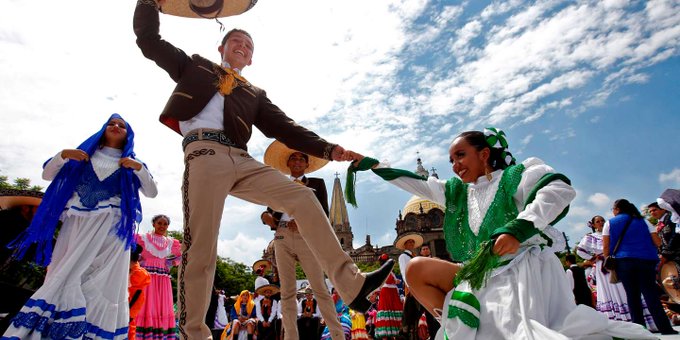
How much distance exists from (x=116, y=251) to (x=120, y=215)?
359 mm

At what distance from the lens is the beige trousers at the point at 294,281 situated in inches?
163

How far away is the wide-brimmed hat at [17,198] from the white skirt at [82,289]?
100 centimetres

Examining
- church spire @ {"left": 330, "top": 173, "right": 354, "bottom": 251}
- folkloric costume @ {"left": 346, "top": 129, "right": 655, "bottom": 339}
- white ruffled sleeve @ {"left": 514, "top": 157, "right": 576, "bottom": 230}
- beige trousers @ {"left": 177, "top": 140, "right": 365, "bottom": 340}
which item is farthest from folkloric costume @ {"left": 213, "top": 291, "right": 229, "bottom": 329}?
church spire @ {"left": 330, "top": 173, "right": 354, "bottom": 251}

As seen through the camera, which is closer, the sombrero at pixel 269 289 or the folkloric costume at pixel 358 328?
the folkloric costume at pixel 358 328

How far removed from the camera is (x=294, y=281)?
183 inches

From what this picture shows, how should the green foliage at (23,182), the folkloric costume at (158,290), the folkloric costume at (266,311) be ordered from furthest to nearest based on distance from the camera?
1. the green foliage at (23,182)
2. the folkloric costume at (266,311)
3. the folkloric costume at (158,290)

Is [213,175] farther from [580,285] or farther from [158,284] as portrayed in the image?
[580,285]

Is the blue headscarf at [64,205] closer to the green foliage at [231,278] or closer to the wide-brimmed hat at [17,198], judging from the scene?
the wide-brimmed hat at [17,198]

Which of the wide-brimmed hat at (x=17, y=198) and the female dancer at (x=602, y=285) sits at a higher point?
the wide-brimmed hat at (x=17, y=198)

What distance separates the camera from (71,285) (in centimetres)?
333

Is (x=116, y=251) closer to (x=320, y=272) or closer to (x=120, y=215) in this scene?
(x=120, y=215)

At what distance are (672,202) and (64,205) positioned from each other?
816 cm

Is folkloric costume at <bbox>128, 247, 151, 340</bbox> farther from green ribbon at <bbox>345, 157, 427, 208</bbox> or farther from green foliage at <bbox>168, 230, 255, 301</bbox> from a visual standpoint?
green foliage at <bbox>168, 230, 255, 301</bbox>

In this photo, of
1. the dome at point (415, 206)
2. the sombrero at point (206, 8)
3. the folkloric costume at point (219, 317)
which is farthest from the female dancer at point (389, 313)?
the dome at point (415, 206)
